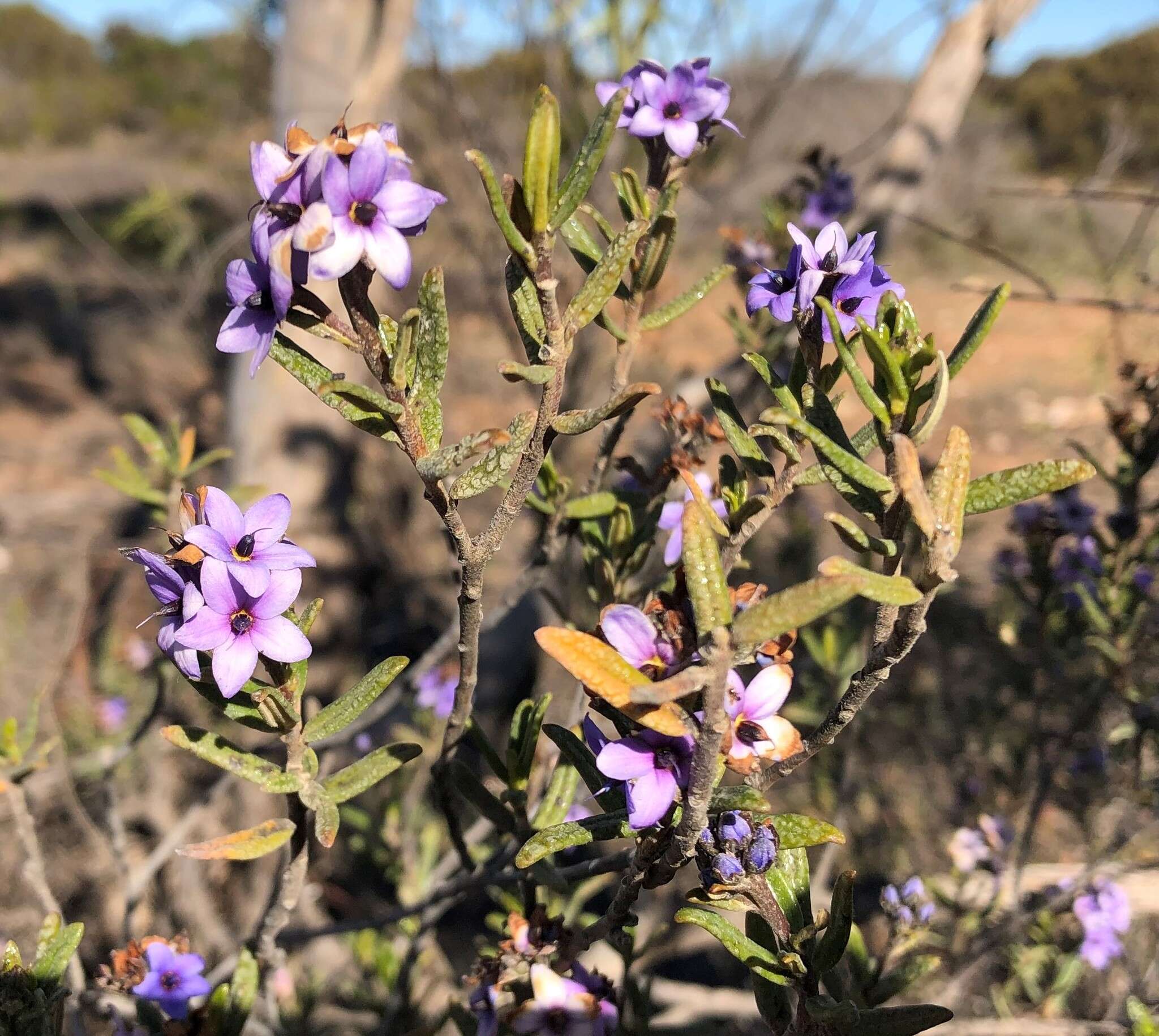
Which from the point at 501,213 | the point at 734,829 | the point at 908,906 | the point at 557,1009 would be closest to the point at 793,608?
the point at 734,829

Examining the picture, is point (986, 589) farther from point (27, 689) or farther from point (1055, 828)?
point (27, 689)

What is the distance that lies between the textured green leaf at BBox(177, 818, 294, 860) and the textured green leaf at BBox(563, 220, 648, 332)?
738 mm

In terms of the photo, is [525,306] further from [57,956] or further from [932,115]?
[932,115]

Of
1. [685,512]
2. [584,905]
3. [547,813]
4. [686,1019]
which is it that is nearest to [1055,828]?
[584,905]

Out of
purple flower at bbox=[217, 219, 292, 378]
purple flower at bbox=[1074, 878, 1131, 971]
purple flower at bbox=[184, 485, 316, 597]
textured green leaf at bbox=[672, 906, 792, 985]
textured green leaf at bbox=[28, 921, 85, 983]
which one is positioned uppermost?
purple flower at bbox=[217, 219, 292, 378]

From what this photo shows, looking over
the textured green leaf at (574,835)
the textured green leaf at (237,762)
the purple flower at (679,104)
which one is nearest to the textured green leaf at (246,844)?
the textured green leaf at (237,762)

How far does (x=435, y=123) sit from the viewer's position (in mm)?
5102

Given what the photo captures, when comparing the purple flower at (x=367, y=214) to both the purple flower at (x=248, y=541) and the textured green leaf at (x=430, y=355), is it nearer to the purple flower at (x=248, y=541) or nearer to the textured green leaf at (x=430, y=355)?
the textured green leaf at (x=430, y=355)

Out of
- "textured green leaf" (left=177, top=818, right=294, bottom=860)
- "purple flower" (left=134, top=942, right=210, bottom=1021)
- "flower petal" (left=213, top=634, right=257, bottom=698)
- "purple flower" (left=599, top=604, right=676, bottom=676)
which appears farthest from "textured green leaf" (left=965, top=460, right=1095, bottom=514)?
"purple flower" (left=134, top=942, right=210, bottom=1021)

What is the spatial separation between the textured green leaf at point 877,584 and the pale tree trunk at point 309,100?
310 cm

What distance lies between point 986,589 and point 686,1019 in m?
3.43

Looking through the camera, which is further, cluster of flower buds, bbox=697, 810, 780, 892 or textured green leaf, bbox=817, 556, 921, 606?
cluster of flower buds, bbox=697, 810, 780, 892

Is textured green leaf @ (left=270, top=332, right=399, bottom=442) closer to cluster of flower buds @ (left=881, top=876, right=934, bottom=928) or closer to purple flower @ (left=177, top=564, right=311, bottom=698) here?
purple flower @ (left=177, top=564, right=311, bottom=698)

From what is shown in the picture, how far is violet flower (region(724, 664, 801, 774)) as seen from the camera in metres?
0.92
